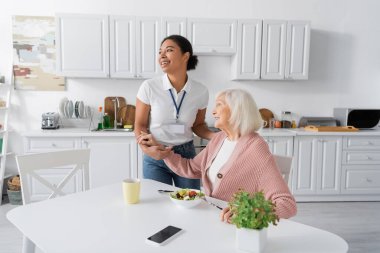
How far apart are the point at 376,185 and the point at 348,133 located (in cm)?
71

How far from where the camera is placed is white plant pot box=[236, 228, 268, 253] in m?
0.85

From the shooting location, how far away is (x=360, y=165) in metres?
3.40

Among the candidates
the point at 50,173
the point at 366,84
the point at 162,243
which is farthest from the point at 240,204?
the point at 366,84

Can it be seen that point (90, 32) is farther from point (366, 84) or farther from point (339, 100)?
point (366, 84)

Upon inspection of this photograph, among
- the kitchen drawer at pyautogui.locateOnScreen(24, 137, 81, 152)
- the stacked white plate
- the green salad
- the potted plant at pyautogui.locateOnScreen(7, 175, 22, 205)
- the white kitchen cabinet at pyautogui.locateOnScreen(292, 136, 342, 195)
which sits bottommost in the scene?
the potted plant at pyautogui.locateOnScreen(7, 175, 22, 205)

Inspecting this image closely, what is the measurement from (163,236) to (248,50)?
2815 millimetres

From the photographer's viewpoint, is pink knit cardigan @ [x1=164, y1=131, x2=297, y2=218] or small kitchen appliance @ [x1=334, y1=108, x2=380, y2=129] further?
small kitchen appliance @ [x1=334, y1=108, x2=380, y2=129]

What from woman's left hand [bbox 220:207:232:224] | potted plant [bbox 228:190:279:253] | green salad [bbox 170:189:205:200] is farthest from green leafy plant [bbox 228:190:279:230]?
green salad [bbox 170:189:205:200]

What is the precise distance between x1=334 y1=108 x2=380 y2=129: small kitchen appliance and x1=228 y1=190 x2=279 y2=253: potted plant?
3.21 m

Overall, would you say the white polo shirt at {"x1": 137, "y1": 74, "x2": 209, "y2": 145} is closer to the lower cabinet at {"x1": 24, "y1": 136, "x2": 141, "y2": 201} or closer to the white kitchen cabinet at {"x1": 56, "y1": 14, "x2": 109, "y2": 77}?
the lower cabinet at {"x1": 24, "y1": 136, "x2": 141, "y2": 201}

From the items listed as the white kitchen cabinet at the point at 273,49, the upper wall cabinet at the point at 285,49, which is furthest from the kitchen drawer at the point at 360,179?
the white kitchen cabinet at the point at 273,49

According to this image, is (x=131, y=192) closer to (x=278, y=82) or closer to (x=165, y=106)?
(x=165, y=106)

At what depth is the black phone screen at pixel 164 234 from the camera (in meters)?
0.94

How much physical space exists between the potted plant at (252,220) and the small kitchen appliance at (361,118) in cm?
321
